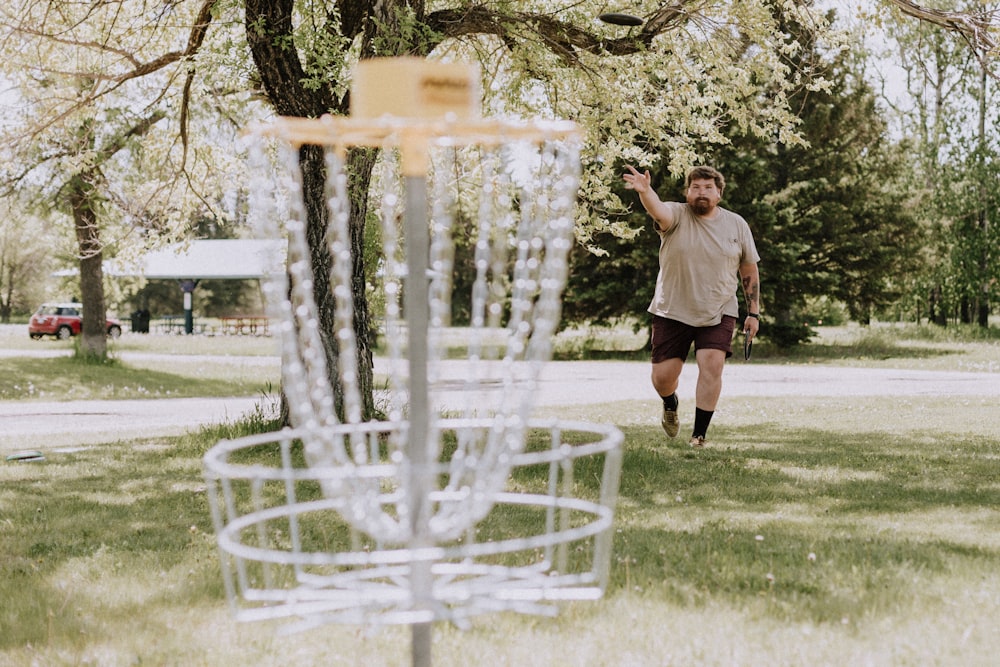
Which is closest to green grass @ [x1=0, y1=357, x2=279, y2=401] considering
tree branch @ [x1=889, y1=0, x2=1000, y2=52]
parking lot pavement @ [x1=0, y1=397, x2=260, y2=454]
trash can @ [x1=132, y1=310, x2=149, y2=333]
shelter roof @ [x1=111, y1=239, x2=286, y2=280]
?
parking lot pavement @ [x1=0, y1=397, x2=260, y2=454]

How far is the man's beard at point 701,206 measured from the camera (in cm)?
729

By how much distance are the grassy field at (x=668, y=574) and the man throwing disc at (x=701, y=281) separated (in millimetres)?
783

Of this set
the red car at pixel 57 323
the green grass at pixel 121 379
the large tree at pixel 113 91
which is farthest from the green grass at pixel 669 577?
the red car at pixel 57 323

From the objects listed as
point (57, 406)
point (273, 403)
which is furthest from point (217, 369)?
point (273, 403)

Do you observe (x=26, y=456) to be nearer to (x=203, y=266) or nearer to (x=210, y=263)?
(x=203, y=266)

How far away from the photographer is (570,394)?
51.6ft

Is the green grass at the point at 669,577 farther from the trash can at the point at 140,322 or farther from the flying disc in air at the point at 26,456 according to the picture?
the trash can at the point at 140,322

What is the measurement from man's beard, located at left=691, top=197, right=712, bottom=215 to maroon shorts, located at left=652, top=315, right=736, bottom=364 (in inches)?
31.8

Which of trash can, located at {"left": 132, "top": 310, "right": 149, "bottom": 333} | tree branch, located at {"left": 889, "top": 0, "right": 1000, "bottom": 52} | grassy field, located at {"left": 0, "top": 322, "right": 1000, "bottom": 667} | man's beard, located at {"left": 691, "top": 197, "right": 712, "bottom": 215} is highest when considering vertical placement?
tree branch, located at {"left": 889, "top": 0, "right": 1000, "bottom": 52}

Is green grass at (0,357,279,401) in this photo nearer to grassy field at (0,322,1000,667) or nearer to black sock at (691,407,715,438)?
black sock at (691,407,715,438)

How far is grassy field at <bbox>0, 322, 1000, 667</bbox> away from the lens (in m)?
3.40

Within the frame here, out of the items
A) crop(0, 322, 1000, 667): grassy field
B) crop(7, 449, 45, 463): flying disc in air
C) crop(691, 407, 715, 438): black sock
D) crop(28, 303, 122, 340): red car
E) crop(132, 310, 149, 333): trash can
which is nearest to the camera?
crop(0, 322, 1000, 667): grassy field

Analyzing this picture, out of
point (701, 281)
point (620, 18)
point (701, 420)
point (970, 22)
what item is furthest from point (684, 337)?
point (970, 22)

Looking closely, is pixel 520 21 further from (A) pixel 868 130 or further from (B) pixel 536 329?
(A) pixel 868 130
